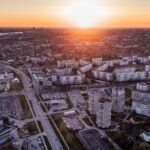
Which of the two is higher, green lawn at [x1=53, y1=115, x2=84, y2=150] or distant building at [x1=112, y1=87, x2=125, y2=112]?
distant building at [x1=112, y1=87, x2=125, y2=112]

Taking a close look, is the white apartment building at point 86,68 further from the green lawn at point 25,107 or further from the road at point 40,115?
the green lawn at point 25,107

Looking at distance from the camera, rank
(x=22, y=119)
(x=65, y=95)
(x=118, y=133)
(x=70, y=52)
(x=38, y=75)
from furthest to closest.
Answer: (x=70, y=52)
(x=38, y=75)
(x=65, y=95)
(x=22, y=119)
(x=118, y=133)

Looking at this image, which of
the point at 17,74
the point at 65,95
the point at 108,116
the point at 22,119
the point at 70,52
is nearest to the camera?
the point at 108,116

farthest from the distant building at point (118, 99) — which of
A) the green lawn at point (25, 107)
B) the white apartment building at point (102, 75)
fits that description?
the white apartment building at point (102, 75)

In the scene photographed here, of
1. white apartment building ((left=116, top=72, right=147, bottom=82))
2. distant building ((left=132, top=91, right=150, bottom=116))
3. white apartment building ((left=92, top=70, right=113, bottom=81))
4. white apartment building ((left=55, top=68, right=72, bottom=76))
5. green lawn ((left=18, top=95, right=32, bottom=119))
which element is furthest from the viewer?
white apartment building ((left=55, top=68, right=72, bottom=76))

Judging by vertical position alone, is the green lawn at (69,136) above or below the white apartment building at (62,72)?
below

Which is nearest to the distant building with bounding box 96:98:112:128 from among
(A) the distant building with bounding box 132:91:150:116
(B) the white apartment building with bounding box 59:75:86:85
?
(A) the distant building with bounding box 132:91:150:116

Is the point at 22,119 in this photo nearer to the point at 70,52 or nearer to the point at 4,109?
the point at 4,109

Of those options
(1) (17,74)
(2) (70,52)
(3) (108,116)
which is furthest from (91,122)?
(2) (70,52)

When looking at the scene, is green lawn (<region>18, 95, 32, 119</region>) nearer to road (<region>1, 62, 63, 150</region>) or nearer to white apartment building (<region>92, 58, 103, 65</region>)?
road (<region>1, 62, 63, 150</region>)

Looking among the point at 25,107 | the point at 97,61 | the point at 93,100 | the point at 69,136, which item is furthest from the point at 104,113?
the point at 97,61

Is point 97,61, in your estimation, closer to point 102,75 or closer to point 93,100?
point 102,75
